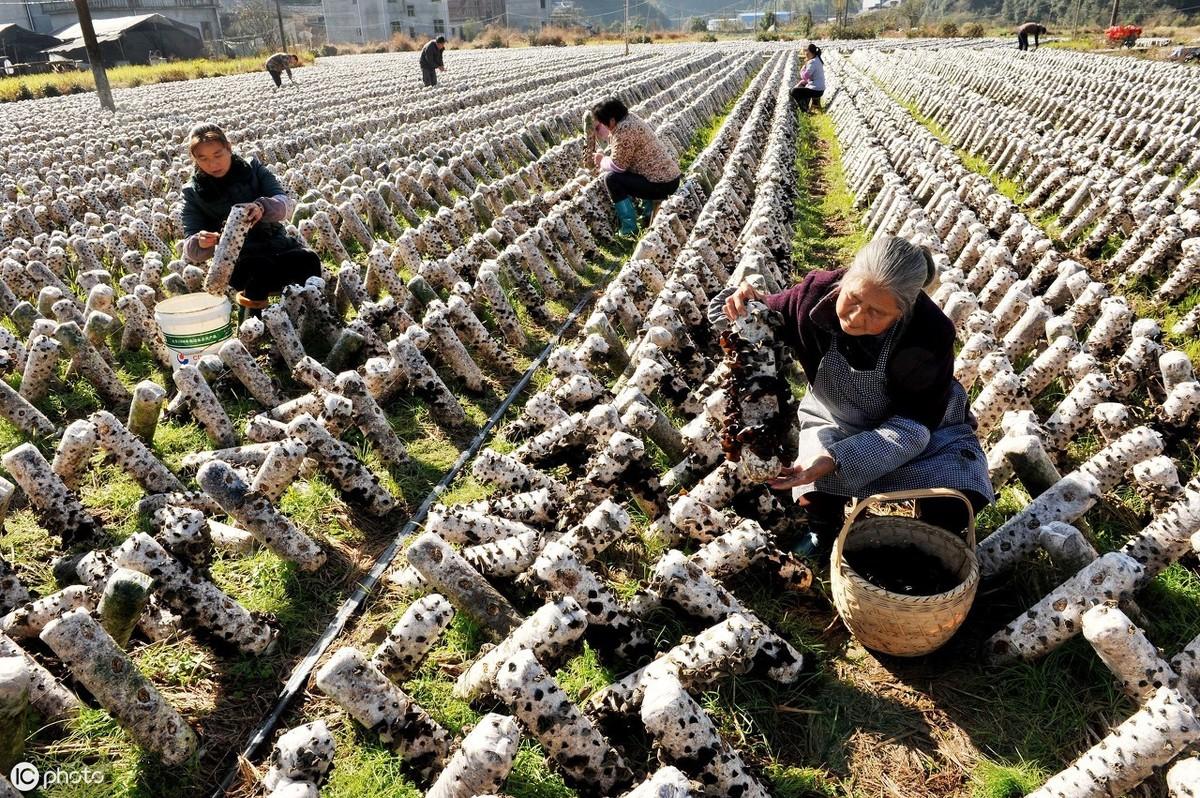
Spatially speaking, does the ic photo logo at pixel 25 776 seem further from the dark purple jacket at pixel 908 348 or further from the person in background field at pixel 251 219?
the person in background field at pixel 251 219

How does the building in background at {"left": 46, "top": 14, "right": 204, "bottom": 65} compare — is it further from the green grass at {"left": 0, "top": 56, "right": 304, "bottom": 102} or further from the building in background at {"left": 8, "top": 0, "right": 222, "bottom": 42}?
the building in background at {"left": 8, "top": 0, "right": 222, "bottom": 42}

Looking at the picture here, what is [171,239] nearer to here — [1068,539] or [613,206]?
[613,206]

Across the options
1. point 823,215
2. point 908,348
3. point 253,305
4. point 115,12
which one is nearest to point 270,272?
point 253,305

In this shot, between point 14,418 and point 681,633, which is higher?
point 14,418

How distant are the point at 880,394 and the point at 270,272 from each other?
195 inches

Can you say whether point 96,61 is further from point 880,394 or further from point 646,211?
point 880,394

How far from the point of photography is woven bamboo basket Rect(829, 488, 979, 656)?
9.96 feet

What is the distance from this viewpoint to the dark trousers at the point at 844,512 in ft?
11.6

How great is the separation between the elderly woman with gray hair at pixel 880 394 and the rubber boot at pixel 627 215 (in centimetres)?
601

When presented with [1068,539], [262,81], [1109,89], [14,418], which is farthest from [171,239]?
[262,81]

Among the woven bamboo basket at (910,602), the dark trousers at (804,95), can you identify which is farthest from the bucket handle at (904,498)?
the dark trousers at (804,95)

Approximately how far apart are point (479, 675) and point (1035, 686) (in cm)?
227

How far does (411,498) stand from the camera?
4609 mm

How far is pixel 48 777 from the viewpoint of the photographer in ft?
9.53
